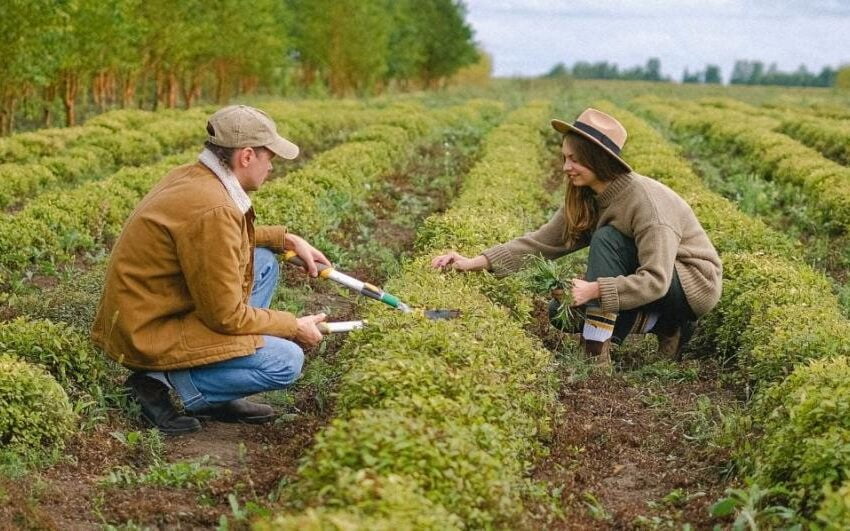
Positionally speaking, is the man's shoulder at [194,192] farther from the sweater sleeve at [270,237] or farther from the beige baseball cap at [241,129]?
the sweater sleeve at [270,237]

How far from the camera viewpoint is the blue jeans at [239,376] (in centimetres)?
530

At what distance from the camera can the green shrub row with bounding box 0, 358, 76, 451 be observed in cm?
477

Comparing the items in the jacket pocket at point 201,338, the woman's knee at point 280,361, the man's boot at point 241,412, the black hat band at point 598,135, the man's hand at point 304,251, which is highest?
the black hat band at point 598,135

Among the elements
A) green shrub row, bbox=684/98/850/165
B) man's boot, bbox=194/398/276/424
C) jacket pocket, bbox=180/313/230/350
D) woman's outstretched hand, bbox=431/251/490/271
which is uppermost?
woman's outstretched hand, bbox=431/251/490/271

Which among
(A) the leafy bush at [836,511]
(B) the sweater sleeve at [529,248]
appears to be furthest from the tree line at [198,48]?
(A) the leafy bush at [836,511]

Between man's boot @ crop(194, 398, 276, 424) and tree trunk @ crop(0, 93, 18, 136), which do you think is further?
tree trunk @ crop(0, 93, 18, 136)

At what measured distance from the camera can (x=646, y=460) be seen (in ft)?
17.2

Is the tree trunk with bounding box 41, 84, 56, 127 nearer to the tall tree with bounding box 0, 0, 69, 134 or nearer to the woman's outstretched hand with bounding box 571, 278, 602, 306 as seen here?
the tall tree with bounding box 0, 0, 69, 134

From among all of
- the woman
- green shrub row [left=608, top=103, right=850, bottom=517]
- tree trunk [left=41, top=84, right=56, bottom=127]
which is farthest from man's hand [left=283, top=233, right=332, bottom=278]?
tree trunk [left=41, top=84, right=56, bottom=127]

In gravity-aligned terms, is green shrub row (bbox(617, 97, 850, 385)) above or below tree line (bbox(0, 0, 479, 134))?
above

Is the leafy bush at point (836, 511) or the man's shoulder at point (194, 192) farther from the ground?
the man's shoulder at point (194, 192)

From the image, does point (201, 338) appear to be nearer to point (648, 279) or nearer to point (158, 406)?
point (158, 406)

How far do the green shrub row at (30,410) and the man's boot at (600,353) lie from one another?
3.20 meters

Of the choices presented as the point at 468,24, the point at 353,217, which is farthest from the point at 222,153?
the point at 468,24
